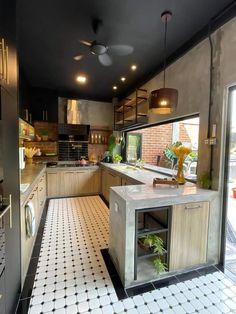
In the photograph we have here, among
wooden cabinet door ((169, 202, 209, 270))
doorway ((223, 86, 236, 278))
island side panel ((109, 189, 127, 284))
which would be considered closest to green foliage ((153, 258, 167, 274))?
wooden cabinet door ((169, 202, 209, 270))

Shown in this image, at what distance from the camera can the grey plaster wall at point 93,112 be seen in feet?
15.6

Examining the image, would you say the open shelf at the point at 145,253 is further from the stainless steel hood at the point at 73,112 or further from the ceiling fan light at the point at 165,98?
the stainless steel hood at the point at 73,112

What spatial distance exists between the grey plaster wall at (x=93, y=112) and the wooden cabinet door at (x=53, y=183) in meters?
1.46

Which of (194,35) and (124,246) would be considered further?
(194,35)

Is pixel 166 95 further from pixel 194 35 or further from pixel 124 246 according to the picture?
pixel 124 246

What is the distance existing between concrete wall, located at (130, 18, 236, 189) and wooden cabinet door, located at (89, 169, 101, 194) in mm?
2730

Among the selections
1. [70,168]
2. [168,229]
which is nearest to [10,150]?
[168,229]

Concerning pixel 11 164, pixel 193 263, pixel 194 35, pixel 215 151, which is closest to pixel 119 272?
pixel 193 263

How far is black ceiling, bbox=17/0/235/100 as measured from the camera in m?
1.81

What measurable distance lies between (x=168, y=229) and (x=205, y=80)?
6.18ft

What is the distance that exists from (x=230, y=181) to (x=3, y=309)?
2.43 meters

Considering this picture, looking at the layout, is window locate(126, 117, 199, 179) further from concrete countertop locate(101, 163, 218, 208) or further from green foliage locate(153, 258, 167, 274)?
green foliage locate(153, 258, 167, 274)

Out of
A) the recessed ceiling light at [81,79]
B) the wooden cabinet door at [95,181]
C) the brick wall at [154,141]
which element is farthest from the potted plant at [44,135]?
→ the brick wall at [154,141]

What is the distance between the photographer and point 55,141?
16.1 feet
